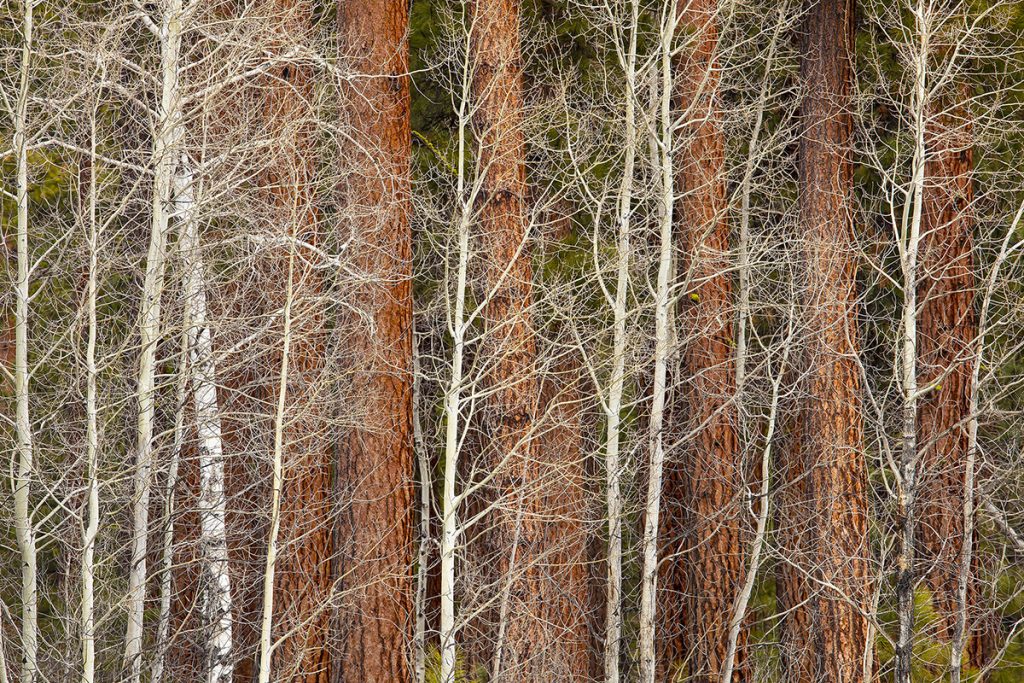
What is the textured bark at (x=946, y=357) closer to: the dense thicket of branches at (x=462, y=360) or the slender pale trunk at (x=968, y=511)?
the dense thicket of branches at (x=462, y=360)

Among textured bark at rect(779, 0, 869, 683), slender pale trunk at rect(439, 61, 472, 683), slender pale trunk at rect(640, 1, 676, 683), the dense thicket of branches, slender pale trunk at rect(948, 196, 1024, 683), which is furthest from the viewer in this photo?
textured bark at rect(779, 0, 869, 683)

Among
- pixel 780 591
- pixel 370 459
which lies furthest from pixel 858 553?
pixel 370 459

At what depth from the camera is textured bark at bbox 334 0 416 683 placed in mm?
10250

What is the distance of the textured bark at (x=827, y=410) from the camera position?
36.7ft

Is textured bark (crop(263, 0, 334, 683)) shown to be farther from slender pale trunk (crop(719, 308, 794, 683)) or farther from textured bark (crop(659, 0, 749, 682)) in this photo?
slender pale trunk (crop(719, 308, 794, 683))

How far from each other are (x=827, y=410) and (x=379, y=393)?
13.5ft

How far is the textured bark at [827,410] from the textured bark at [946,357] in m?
0.63

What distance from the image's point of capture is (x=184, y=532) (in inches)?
468

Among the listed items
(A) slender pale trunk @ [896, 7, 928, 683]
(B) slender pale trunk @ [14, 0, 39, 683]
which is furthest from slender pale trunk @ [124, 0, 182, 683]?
(A) slender pale trunk @ [896, 7, 928, 683]

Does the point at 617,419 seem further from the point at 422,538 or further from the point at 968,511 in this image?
the point at 968,511

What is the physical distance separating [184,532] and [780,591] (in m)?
5.67

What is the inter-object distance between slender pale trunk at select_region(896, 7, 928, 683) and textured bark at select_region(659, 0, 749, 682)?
1.99 m

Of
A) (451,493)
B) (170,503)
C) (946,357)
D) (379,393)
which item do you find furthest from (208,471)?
(946,357)

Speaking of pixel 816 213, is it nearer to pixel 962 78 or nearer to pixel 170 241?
pixel 962 78
